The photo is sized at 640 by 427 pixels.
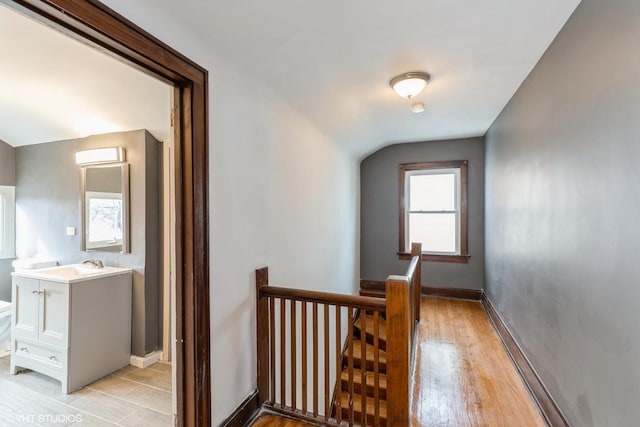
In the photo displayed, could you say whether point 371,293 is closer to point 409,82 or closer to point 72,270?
point 409,82

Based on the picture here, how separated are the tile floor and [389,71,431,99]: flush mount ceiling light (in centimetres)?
302

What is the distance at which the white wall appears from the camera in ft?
4.98

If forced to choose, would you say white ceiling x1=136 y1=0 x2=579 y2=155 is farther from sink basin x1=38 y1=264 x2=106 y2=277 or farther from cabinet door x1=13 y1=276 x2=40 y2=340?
cabinet door x1=13 y1=276 x2=40 y2=340

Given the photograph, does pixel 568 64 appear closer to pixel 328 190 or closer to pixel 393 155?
pixel 328 190

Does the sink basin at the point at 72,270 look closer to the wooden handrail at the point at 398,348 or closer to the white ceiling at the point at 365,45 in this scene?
the white ceiling at the point at 365,45

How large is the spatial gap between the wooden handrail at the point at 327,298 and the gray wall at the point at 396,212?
10.8 feet

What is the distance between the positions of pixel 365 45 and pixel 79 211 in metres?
3.30

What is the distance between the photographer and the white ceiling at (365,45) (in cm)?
138

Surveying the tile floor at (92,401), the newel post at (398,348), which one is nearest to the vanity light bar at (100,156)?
the tile floor at (92,401)

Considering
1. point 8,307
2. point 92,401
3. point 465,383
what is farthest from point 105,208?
point 465,383

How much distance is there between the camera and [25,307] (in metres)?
2.54

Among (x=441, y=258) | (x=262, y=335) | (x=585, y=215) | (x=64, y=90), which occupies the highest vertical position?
(x=64, y=90)

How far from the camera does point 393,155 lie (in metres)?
4.76

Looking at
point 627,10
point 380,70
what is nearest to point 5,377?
point 380,70
